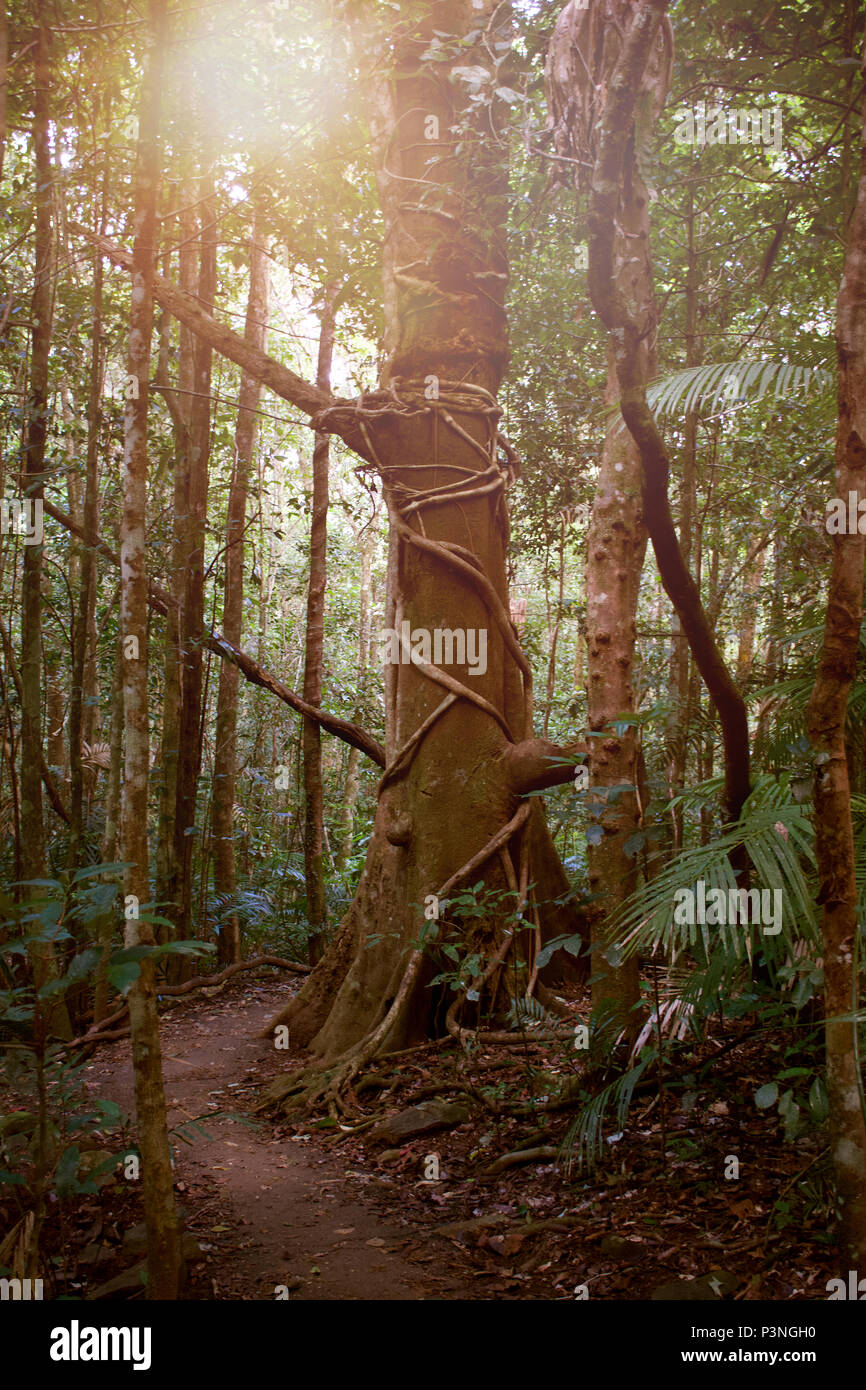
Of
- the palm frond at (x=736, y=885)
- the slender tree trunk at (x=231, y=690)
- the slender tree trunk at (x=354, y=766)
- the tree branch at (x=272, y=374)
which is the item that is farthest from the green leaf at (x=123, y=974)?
the slender tree trunk at (x=354, y=766)

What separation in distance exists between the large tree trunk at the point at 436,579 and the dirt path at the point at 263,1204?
0.62 meters

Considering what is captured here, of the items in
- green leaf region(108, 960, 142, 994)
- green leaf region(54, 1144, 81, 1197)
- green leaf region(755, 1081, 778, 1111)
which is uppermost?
green leaf region(108, 960, 142, 994)

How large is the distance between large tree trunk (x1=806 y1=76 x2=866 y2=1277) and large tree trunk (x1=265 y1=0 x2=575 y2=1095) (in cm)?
275

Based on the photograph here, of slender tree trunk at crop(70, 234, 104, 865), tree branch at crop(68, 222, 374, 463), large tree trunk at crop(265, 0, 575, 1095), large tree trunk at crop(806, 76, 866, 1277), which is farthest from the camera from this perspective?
slender tree trunk at crop(70, 234, 104, 865)

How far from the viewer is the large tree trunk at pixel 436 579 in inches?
197

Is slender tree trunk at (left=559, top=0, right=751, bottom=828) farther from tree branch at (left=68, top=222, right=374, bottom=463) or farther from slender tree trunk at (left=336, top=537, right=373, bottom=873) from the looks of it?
slender tree trunk at (left=336, top=537, right=373, bottom=873)

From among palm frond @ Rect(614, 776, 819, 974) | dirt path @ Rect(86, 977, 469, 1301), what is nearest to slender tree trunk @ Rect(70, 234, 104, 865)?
dirt path @ Rect(86, 977, 469, 1301)

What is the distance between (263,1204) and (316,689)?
4.34 metres

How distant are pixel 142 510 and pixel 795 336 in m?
4.65

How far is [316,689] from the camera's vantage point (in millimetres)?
7406

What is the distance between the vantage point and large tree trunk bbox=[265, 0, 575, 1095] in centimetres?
500
